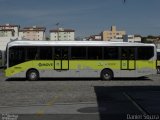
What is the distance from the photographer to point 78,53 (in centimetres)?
3119

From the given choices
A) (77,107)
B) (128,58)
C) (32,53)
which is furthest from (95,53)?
(77,107)

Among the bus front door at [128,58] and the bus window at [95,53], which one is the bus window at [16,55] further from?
the bus front door at [128,58]

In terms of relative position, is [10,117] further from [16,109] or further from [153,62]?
[153,62]

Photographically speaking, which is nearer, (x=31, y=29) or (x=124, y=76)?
(x=124, y=76)

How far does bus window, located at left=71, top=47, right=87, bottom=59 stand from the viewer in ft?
102

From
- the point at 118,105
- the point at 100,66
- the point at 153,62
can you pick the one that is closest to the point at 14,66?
the point at 100,66

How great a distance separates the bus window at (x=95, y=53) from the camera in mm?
31095

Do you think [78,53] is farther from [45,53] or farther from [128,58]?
[128,58]

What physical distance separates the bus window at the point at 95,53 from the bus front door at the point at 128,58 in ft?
5.20

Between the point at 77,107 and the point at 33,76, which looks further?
the point at 33,76

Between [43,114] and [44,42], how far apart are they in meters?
18.2

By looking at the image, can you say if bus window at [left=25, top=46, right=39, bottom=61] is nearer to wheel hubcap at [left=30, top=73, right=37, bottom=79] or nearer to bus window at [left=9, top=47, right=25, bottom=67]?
bus window at [left=9, top=47, right=25, bottom=67]

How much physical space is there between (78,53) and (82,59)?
51cm

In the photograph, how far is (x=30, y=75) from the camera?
3100cm
